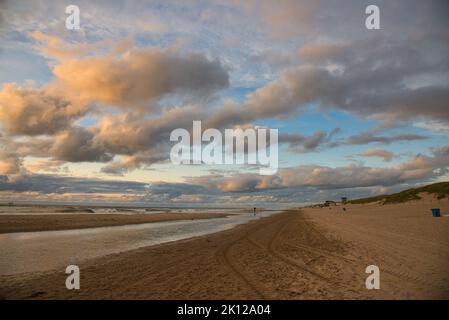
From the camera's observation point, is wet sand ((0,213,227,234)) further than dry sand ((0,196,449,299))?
Yes

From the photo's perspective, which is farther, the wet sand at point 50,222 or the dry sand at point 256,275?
the wet sand at point 50,222

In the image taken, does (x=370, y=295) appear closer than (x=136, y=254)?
Yes

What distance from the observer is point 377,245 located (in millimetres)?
18969

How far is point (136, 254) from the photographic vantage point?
59.5 ft

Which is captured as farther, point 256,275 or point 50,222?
point 50,222

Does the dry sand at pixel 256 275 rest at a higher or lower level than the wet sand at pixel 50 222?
higher

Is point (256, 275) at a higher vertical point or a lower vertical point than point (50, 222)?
higher

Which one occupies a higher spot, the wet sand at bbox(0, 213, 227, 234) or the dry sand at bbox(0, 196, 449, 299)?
the dry sand at bbox(0, 196, 449, 299)

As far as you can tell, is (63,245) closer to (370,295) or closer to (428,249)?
(370,295)
